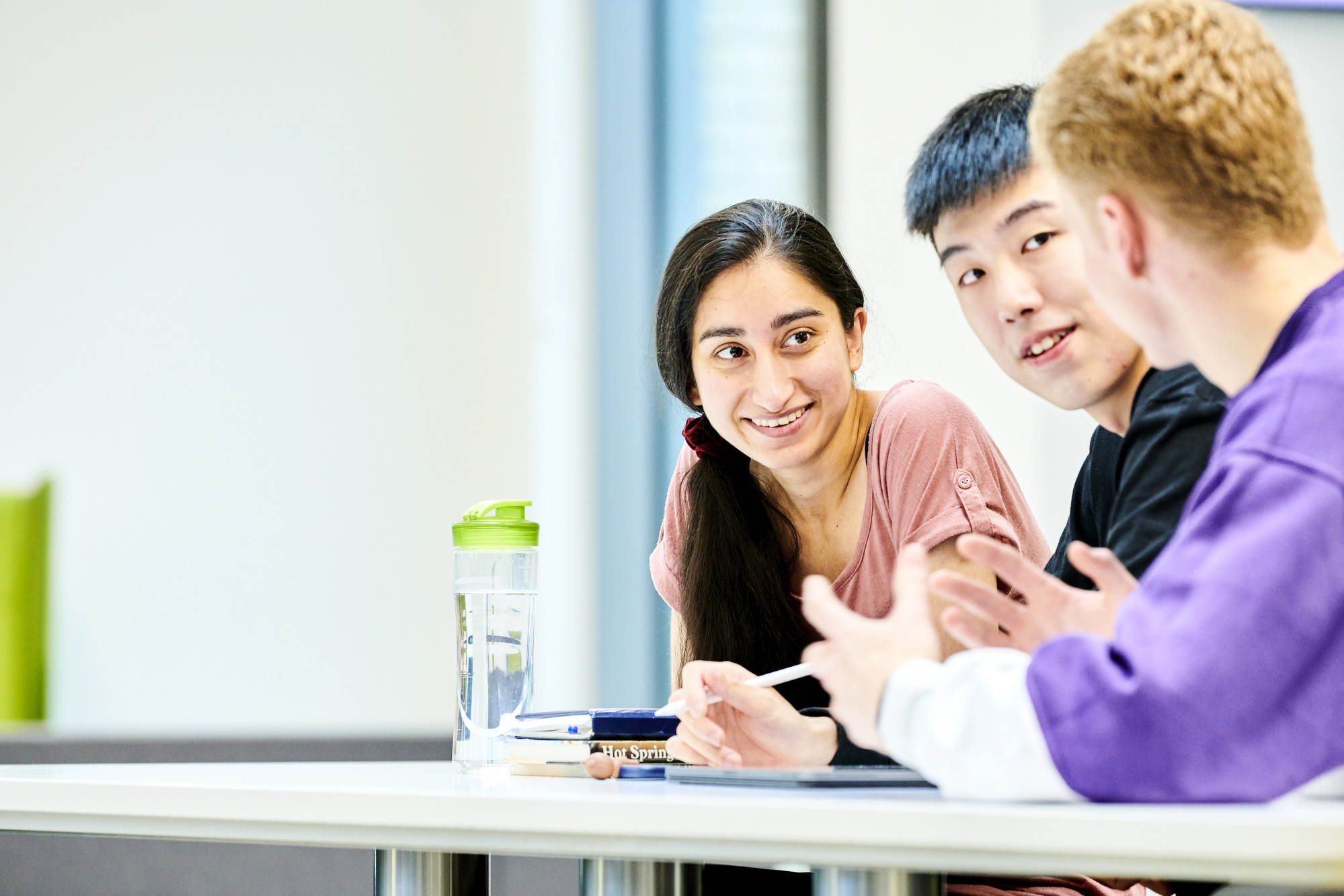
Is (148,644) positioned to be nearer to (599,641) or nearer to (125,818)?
(599,641)

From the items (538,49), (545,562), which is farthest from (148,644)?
(538,49)

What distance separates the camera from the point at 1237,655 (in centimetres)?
55

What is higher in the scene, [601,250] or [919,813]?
[601,250]

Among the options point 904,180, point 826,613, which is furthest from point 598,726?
point 904,180

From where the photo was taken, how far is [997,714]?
598 millimetres

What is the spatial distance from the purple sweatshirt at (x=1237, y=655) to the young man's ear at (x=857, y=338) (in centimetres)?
91

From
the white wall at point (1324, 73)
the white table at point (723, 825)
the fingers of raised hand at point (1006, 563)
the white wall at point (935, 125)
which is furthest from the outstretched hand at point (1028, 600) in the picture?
the white wall at point (1324, 73)

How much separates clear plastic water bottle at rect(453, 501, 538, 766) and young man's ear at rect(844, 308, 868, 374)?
0.55 m

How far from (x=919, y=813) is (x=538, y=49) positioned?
2785 millimetres

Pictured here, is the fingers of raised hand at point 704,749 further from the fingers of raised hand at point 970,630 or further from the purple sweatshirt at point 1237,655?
the purple sweatshirt at point 1237,655

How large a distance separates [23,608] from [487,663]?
6.06 feet

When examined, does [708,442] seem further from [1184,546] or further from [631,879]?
[1184,546]

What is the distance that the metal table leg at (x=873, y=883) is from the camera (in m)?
0.63

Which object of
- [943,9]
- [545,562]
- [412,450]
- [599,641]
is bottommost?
[599,641]
